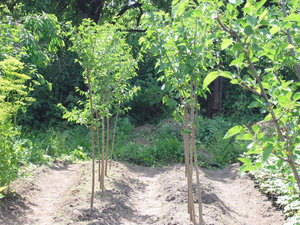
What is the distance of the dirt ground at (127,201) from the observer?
5496 millimetres

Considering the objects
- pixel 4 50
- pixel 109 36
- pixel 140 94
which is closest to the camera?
pixel 4 50

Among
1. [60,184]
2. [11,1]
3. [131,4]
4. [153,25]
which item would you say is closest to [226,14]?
[153,25]

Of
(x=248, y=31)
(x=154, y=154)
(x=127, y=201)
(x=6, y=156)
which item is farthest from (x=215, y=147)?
(x=248, y=31)

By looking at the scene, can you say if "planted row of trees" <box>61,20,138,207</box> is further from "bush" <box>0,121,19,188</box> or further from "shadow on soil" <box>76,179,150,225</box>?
"bush" <box>0,121,19,188</box>

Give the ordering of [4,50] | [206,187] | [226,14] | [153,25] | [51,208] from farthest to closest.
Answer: [206,187]
[51,208]
[4,50]
[153,25]
[226,14]

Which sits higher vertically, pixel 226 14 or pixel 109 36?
pixel 109 36

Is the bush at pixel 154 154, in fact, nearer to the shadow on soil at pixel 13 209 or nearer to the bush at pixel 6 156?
the shadow on soil at pixel 13 209

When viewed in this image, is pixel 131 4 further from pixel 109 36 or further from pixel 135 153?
pixel 109 36

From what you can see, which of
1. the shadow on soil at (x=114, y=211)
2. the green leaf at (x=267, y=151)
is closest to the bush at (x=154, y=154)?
the shadow on soil at (x=114, y=211)

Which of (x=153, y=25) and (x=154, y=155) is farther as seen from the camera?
(x=154, y=155)

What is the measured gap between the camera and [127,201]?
6.79 m

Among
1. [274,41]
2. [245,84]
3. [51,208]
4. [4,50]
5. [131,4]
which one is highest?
[131,4]

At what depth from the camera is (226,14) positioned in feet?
6.50

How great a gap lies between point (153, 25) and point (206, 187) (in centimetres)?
376
